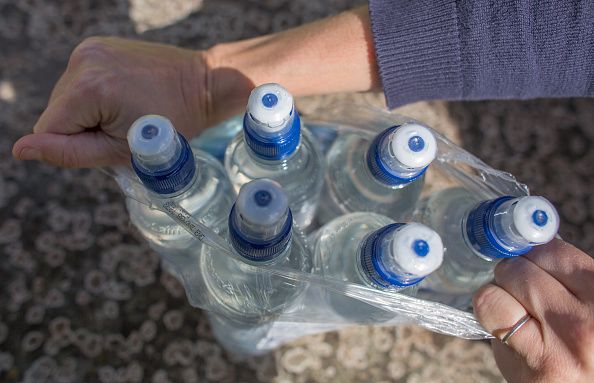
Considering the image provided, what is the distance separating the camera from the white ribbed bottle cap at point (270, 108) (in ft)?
1.36

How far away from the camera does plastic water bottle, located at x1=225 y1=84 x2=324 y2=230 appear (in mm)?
419

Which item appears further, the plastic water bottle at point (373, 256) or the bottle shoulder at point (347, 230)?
the bottle shoulder at point (347, 230)

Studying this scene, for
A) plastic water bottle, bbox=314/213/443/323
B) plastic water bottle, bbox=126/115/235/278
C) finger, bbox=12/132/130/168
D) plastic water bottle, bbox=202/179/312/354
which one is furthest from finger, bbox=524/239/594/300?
finger, bbox=12/132/130/168

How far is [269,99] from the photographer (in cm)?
42

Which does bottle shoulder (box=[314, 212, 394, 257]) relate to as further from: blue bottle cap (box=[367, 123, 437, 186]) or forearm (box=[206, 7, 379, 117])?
forearm (box=[206, 7, 379, 117])

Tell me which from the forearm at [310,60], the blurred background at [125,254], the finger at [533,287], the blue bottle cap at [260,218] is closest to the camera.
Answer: the blue bottle cap at [260,218]

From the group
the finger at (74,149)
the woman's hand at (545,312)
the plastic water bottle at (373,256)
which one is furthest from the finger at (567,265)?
the finger at (74,149)

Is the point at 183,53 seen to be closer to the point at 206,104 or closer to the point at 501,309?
the point at 206,104

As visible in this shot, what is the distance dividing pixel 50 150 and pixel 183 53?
0.23 m

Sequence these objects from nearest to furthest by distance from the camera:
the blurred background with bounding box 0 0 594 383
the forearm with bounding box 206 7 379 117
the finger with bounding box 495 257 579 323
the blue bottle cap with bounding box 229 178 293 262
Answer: the blue bottle cap with bounding box 229 178 293 262, the finger with bounding box 495 257 579 323, the forearm with bounding box 206 7 379 117, the blurred background with bounding box 0 0 594 383

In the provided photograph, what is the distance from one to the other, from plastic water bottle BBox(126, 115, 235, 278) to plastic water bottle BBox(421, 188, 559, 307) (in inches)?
10.9

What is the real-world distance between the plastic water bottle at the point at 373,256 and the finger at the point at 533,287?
10 cm

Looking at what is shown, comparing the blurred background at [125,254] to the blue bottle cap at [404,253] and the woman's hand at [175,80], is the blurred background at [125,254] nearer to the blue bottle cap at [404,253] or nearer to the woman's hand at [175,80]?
the woman's hand at [175,80]

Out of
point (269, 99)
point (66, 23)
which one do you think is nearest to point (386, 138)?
point (269, 99)
